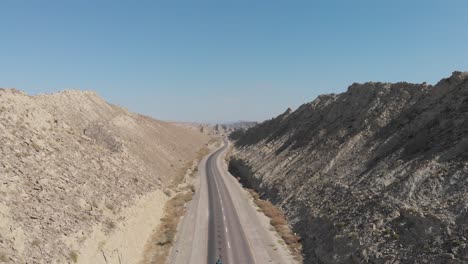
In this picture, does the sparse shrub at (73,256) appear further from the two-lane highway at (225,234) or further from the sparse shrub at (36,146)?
the sparse shrub at (36,146)

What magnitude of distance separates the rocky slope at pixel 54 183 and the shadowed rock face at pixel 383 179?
61.7 feet

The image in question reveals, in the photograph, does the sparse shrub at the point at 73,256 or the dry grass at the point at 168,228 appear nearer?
the sparse shrub at the point at 73,256

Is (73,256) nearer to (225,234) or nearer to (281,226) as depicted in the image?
(225,234)

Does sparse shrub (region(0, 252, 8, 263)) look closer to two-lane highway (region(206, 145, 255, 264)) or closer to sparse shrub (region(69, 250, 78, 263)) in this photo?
sparse shrub (region(69, 250, 78, 263))

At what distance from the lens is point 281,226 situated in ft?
128

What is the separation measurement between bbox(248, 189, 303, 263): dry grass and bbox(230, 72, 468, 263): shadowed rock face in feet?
2.72

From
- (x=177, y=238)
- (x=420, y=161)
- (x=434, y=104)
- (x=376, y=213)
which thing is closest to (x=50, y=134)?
(x=177, y=238)

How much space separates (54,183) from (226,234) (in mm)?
16768

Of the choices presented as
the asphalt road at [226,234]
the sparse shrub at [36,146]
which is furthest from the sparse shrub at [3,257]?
the sparse shrub at [36,146]

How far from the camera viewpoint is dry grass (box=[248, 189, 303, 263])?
32781mm

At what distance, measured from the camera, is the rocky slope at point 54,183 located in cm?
2353

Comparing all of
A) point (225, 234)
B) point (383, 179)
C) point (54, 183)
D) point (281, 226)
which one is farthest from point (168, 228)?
point (383, 179)

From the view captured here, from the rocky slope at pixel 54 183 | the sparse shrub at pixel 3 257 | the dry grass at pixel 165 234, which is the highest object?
the rocky slope at pixel 54 183

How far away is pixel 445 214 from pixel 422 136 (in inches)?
589
